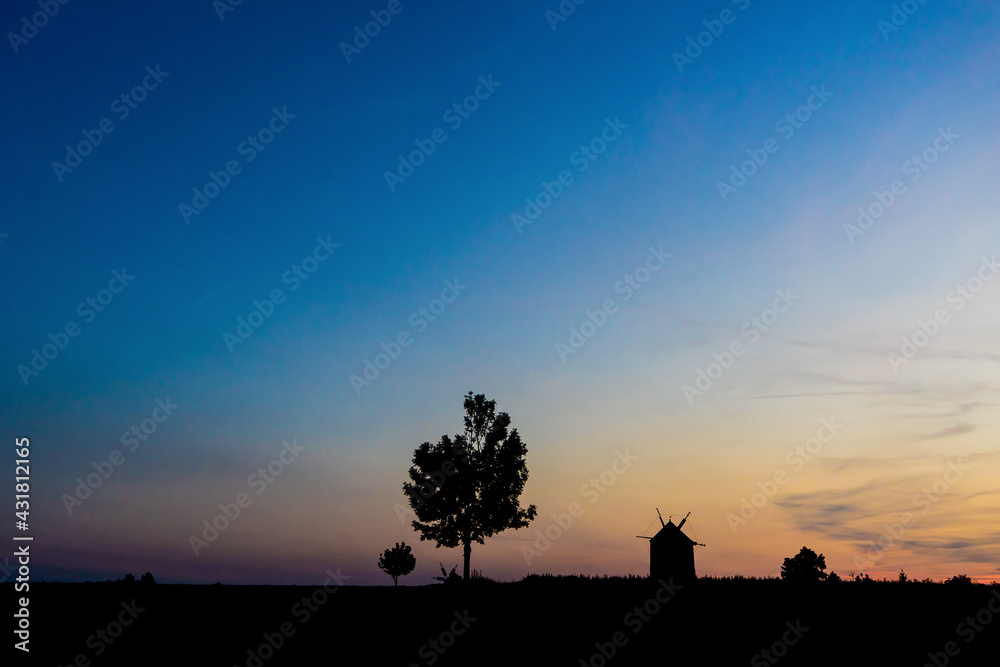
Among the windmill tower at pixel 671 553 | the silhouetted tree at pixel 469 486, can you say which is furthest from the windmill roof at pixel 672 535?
the silhouetted tree at pixel 469 486

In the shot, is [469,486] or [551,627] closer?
[551,627]

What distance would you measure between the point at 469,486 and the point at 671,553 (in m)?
15.8

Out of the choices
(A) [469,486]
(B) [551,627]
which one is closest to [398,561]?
(A) [469,486]

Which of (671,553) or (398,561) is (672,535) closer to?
(671,553)

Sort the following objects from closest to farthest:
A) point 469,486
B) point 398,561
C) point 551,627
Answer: point 551,627
point 469,486
point 398,561

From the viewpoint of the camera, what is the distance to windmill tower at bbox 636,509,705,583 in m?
45.7

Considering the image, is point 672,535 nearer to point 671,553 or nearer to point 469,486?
point 671,553

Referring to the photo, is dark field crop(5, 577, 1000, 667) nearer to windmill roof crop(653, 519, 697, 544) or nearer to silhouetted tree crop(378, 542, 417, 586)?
windmill roof crop(653, 519, 697, 544)

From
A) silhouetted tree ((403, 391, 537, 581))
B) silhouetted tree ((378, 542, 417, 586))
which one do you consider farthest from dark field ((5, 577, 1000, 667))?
silhouetted tree ((378, 542, 417, 586))

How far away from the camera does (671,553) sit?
46.7 meters

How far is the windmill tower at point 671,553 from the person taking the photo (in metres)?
45.7

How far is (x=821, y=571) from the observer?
299ft

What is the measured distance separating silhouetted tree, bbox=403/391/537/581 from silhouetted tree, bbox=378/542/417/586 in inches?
1002

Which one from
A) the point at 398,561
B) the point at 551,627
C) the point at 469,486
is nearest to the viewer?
the point at 551,627
